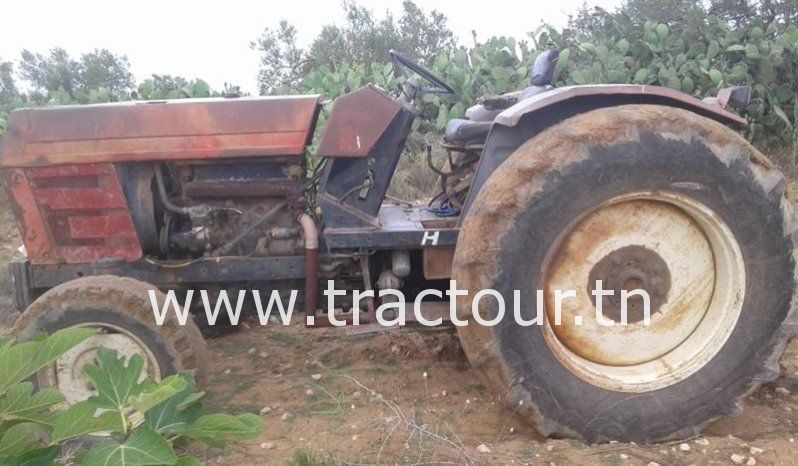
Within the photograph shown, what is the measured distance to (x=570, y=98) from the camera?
10.4 feet

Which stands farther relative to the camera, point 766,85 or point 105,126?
point 766,85

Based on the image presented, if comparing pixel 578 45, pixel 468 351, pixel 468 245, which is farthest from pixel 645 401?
pixel 578 45

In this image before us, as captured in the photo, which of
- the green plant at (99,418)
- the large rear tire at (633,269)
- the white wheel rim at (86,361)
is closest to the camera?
the green plant at (99,418)

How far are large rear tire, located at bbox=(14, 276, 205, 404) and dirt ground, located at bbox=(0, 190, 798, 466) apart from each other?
11.0 inches

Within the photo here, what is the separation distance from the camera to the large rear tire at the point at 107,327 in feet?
10.3

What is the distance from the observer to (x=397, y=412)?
3318 mm

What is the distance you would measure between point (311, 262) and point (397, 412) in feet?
2.70

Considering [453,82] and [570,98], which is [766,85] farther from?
[570,98]

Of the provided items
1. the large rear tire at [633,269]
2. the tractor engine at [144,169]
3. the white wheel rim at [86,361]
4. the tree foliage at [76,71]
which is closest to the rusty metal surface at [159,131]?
the tractor engine at [144,169]

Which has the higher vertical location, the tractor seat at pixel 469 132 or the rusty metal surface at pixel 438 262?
Result: the tractor seat at pixel 469 132

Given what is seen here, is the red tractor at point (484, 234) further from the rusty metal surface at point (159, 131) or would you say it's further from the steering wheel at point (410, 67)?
the steering wheel at point (410, 67)

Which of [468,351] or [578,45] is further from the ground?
[578,45]

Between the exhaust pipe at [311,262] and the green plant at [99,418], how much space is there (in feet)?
4.58

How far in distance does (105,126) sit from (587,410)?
2.60m
